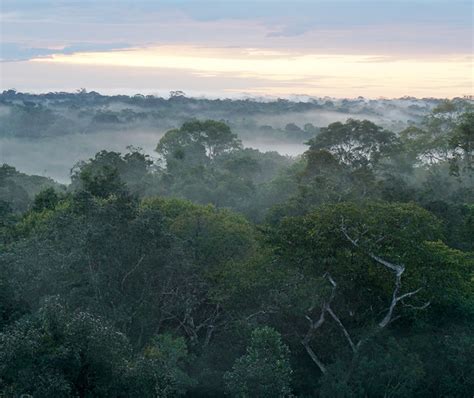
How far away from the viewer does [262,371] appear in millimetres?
14570

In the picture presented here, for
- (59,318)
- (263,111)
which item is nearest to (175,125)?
(263,111)

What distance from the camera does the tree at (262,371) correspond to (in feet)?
47.6

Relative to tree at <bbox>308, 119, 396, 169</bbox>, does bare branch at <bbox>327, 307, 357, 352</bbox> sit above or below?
below

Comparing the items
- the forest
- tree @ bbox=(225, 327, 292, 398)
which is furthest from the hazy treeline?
tree @ bbox=(225, 327, 292, 398)

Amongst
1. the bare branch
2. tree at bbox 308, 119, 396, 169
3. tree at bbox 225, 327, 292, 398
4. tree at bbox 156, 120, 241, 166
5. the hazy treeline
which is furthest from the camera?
the hazy treeline

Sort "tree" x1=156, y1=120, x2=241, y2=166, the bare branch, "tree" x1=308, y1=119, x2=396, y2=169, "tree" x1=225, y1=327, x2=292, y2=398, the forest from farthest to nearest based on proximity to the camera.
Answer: "tree" x1=156, y1=120, x2=241, y2=166 → "tree" x1=308, y1=119, x2=396, y2=169 → the bare branch → "tree" x1=225, y1=327, x2=292, y2=398 → the forest

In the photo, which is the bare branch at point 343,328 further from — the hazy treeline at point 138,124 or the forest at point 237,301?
the hazy treeline at point 138,124

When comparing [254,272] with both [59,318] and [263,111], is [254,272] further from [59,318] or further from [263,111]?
[263,111]

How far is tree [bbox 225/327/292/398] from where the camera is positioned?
47.6ft

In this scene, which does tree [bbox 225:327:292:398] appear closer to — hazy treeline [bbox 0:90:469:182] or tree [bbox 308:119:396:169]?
tree [bbox 308:119:396:169]

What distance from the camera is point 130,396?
37.6ft

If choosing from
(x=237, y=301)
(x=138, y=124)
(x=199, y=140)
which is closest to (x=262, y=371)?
(x=237, y=301)

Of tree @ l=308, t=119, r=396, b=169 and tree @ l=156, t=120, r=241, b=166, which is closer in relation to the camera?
tree @ l=308, t=119, r=396, b=169

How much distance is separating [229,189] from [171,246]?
21.7 metres
